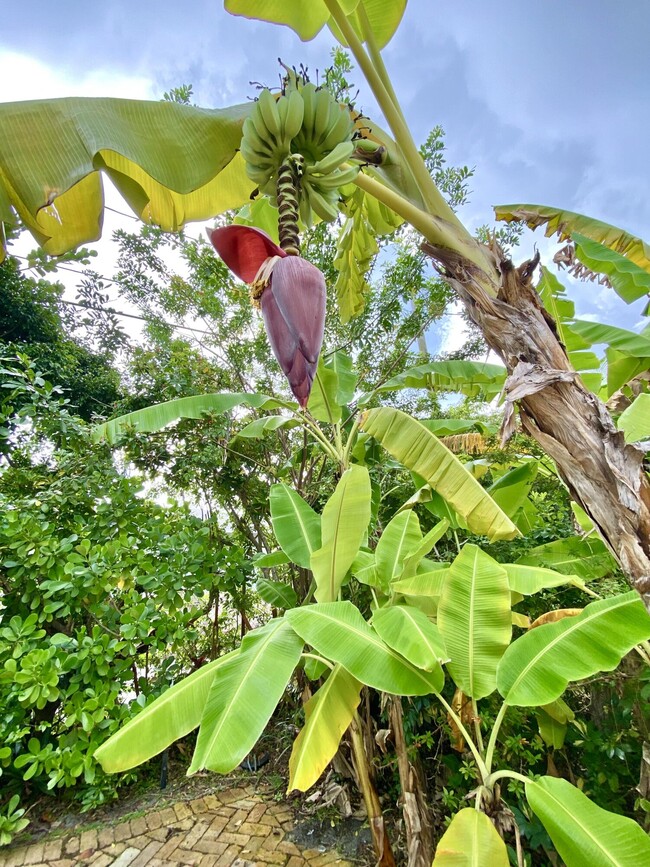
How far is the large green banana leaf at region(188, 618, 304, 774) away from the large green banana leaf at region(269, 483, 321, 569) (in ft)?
1.43

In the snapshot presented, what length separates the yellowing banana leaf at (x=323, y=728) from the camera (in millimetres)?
975

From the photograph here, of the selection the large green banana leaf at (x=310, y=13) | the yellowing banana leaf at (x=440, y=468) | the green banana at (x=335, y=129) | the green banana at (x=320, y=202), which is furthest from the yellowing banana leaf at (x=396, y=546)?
the large green banana leaf at (x=310, y=13)

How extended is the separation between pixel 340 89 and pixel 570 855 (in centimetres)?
313

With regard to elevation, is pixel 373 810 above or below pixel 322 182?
below

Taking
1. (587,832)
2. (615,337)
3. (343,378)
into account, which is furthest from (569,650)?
(343,378)

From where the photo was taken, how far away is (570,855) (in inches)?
28.5

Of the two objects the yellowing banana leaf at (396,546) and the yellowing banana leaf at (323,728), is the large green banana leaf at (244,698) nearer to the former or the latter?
the yellowing banana leaf at (323,728)

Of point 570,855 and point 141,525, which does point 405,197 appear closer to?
point 570,855

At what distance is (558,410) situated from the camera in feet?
2.60

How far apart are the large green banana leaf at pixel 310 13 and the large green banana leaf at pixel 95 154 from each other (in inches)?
18.2

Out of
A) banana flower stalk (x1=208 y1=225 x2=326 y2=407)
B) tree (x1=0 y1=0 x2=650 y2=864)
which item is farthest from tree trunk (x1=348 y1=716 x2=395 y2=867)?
Answer: banana flower stalk (x1=208 y1=225 x2=326 y2=407)

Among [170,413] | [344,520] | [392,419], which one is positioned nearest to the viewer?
[344,520]

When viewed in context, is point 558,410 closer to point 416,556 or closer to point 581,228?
point 416,556

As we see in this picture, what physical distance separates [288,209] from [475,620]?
1.07 metres
